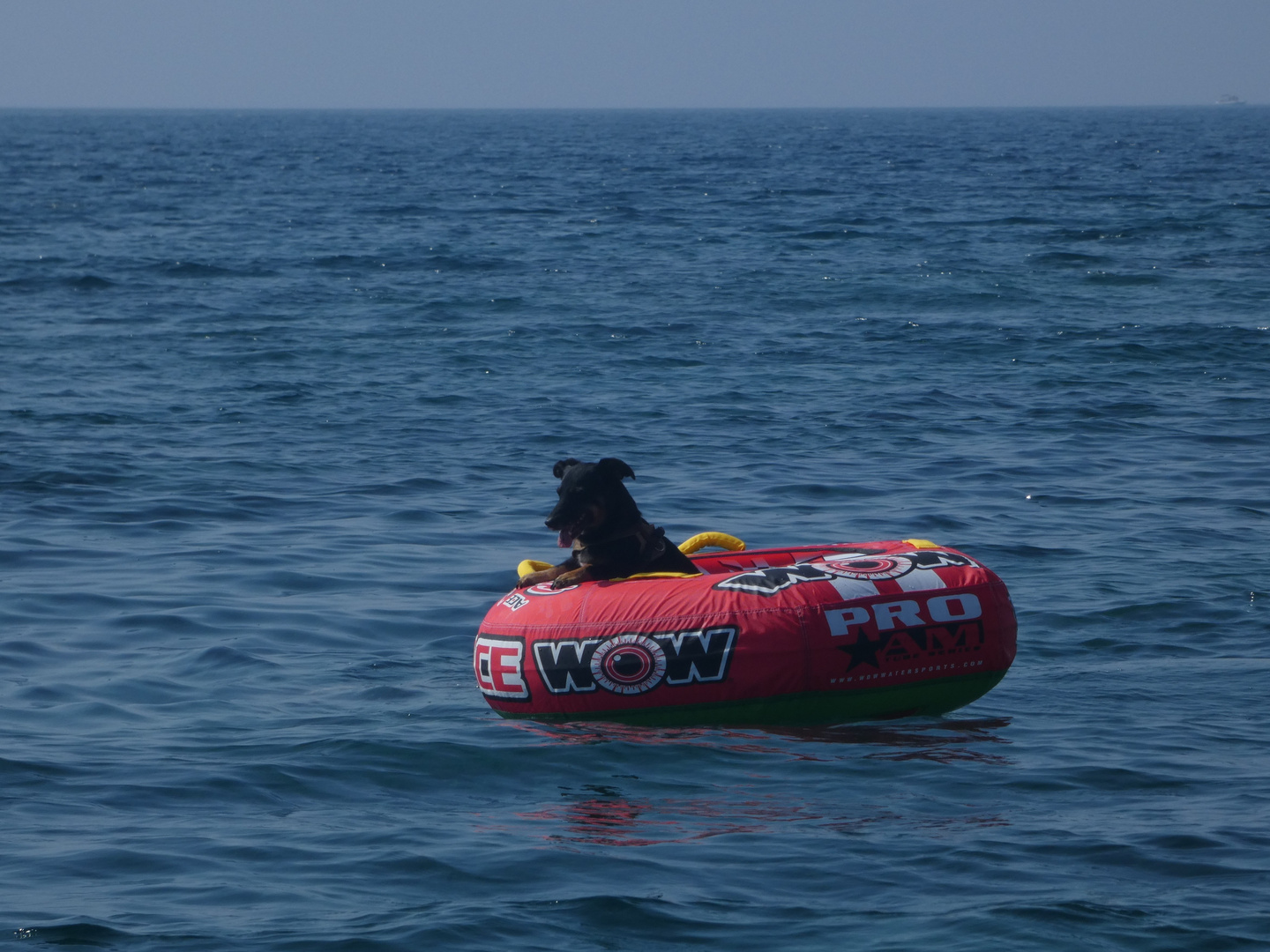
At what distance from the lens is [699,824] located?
6258mm

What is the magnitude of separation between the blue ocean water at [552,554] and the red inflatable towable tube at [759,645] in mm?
181

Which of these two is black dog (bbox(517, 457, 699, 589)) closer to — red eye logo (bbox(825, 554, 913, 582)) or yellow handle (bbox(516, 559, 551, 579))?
yellow handle (bbox(516, 559, 551, 579))

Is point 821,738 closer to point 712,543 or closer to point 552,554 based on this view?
point 712,543

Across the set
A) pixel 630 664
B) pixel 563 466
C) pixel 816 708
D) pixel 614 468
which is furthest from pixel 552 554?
pixel 816 708

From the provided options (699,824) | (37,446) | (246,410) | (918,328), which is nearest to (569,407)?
(246,410)

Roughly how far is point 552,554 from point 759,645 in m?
4.11

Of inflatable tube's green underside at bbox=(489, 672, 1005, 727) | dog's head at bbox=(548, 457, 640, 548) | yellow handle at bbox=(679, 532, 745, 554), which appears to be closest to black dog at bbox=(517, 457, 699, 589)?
dog's head at bbox=(548, 457, 640, 548)

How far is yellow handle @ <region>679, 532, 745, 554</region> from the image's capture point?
27.8ft

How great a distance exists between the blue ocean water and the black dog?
2.75 feet

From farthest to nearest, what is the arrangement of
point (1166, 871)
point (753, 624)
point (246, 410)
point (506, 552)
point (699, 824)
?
1. point (246, 410)
2. point (506, 552)
3. point (753, 624)
4. point (699, 824)
5. point (1166, 871)

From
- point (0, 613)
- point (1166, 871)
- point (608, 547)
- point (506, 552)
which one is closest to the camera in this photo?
point (1166, 871)

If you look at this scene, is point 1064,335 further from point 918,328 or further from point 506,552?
point 506,552

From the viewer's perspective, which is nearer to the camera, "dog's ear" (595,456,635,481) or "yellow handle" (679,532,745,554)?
"dog's ear" (595,456,635,481)

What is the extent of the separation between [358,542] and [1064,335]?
41.4 feet
